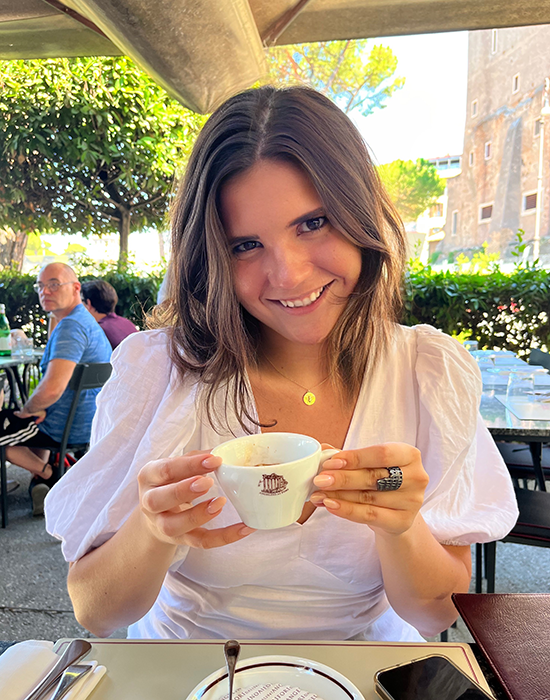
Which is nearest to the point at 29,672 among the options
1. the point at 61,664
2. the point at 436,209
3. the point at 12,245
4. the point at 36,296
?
the point at 61,664

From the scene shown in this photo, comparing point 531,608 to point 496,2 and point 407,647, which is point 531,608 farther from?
point 496,2

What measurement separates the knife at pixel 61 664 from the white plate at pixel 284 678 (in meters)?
0.17

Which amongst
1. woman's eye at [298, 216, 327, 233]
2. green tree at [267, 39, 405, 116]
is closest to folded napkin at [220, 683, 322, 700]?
woman's eye at [298, 216, 327, 233]

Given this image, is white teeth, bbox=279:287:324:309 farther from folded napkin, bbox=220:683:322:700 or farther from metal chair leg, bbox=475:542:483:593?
metal chair leg, bbox=475:542:483:593

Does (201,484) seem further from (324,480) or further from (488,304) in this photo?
(488,304)

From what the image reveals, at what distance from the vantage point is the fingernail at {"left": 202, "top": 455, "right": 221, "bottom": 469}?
0.70m

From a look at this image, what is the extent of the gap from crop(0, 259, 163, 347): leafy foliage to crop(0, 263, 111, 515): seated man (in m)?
3.26

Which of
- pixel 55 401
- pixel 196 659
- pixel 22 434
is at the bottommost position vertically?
→ pixel 22 434

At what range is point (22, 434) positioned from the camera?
362cm

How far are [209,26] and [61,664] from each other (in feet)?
5.98

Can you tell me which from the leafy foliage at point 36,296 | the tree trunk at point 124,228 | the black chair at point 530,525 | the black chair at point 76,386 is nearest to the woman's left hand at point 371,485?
the black chair at point 530,525

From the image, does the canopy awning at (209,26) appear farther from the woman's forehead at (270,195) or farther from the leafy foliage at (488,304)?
the leafy foliage at (488,304)

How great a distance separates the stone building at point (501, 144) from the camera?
2003 centimetres

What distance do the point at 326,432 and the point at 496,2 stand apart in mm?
1981
